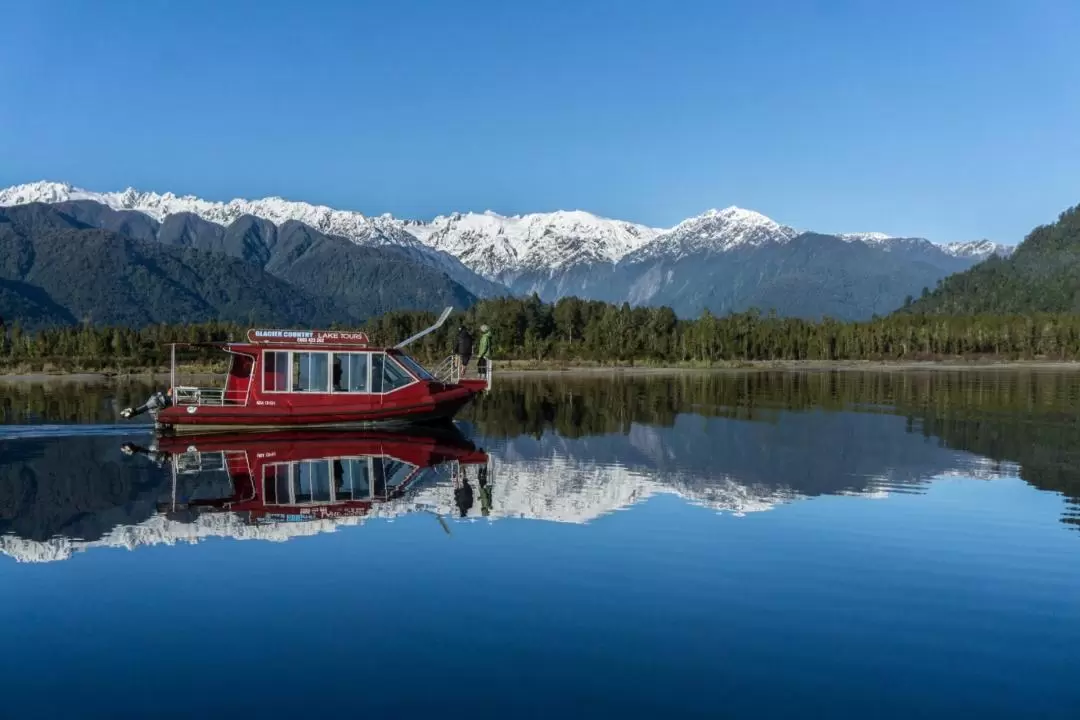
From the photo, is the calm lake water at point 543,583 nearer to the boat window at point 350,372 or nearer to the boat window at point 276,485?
the boat window at point 276,485

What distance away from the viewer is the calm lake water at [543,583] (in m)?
10.9

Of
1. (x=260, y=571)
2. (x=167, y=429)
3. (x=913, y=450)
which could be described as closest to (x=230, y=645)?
(x=260, y=571)

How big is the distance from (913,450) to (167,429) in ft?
93.3

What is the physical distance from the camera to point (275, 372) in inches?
1586

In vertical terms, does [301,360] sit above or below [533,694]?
above

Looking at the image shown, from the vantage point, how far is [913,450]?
3209 centimetres

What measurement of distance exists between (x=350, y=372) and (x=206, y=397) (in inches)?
243

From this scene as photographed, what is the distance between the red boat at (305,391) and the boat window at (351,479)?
980 cm

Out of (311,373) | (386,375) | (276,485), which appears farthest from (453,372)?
(276,485)

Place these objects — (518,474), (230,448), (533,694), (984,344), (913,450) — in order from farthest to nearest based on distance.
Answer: (984,344) → (230,448) → (913,450) → (518,474) → (533,694)

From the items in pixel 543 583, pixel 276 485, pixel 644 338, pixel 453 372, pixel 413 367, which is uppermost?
pixel 644 338

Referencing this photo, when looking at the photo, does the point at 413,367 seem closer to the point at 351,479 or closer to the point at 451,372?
the point at 451,372

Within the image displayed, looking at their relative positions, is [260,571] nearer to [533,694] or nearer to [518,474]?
[533,694]

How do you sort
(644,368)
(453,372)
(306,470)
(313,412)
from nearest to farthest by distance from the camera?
(306,470) < (313,412) < (453,372) < (644,368)
